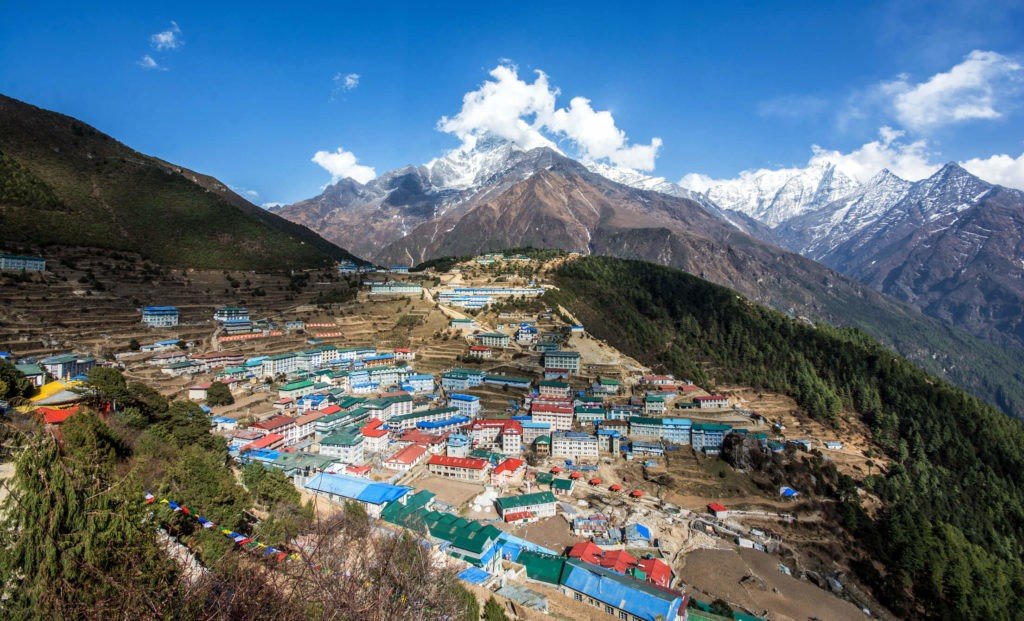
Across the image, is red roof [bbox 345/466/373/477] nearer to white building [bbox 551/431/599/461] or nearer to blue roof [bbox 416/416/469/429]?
blue roof [bbox 416/416/469/429]

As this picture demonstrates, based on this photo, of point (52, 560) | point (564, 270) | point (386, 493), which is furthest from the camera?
point (564, 270)

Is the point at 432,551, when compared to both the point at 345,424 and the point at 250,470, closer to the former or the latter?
the point at 250,470

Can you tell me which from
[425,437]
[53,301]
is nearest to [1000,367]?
[425,437]

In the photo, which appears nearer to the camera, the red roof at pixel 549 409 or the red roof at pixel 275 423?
the red roof at pixel 275 423

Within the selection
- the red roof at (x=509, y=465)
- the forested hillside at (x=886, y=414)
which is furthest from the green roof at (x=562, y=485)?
the forested hillside at (x=886, y=414)

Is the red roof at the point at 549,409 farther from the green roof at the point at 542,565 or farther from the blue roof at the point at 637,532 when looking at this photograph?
the green roof at the point at 542,565
